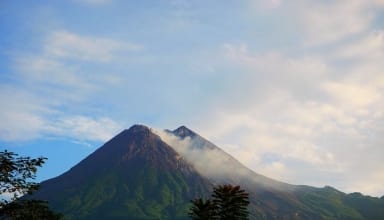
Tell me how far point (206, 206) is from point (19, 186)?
91.2ft

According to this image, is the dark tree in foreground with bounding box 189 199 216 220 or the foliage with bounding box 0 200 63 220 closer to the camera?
the foliage with bounding box 0 200 63 220

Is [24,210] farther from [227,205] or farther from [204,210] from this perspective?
[227,205]

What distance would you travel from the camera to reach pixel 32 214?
23625mm

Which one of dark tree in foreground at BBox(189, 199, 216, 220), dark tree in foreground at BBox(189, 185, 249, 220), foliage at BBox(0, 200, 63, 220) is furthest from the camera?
dark tree in foreground at BBox(189, 199, 216, 220)

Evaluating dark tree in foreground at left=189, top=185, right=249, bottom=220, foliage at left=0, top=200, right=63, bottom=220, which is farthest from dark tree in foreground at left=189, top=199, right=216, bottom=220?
foliage at left=0, top=200, right=63, bottom=220

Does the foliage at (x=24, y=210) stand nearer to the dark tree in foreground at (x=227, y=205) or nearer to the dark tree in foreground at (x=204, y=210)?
the dark tree in foreground at (x=227, y=205)

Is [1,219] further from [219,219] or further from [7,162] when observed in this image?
[219,219]

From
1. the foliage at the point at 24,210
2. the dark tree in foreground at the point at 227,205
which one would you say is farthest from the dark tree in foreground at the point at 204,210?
the foliage at the point at 24,210

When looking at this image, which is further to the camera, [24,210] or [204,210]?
[204,210]

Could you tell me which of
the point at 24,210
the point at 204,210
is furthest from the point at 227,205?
the point at 24,210

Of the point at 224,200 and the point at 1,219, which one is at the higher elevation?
the point at 224,200

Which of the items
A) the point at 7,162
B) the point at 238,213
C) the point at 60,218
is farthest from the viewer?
the point at 238,213

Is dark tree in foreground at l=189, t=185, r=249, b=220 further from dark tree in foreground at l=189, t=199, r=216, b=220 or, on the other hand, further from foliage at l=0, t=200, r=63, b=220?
foliage at l=0, t=200, r=63, b=220

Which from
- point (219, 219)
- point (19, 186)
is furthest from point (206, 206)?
Result: point (19, 186)
